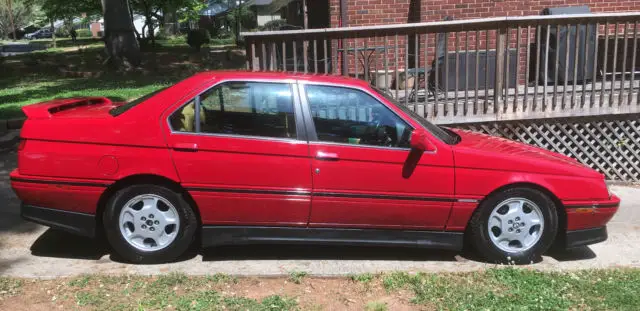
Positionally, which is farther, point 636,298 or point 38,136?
point 38,136

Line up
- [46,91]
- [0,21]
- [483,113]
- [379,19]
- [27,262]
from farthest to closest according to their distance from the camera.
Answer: [0,21] < [46,91] < [379,19] < [483,113] < [27,262]

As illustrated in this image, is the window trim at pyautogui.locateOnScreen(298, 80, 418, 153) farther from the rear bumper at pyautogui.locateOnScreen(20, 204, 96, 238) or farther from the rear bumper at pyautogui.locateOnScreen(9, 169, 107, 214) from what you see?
the rear bumper at pyautogui.locateOnScreen(20, 204, 96, 238)

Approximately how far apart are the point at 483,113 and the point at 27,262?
4.92 m

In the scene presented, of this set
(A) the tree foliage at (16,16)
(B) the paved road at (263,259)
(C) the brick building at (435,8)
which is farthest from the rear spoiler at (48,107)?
(A) the tree foliage at (16,16)

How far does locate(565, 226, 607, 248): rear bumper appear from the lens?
457 cm

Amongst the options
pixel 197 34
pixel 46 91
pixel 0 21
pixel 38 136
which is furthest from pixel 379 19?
pixel 0 21

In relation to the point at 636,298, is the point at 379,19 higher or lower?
higher

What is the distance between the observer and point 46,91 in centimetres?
1379

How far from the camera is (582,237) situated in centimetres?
460

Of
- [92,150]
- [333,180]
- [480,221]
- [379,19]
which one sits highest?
[379,19]

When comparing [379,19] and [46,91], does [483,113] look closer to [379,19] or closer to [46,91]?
[379,19]

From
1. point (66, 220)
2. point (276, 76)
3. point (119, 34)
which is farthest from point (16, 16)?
point (276, 76)

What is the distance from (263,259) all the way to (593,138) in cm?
462

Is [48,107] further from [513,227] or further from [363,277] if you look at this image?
[513,227]
